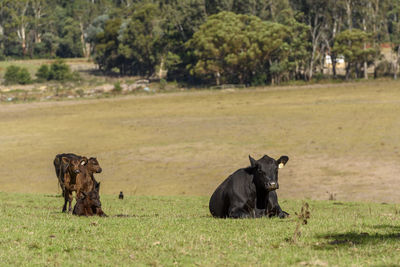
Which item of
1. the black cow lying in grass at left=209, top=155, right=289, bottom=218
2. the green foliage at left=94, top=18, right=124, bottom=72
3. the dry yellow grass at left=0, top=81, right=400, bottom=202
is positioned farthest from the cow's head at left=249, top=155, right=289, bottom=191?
the green foliage at left=94, top=18, right=124, bottom=72

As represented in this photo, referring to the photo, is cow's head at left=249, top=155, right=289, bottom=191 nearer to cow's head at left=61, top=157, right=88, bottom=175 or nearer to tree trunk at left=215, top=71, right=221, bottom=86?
cow's head at left=61, top=157, right=88, bottom=175

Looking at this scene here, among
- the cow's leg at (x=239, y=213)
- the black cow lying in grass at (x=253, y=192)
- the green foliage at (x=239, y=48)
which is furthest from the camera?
the green foliage at (x=239, y=48)

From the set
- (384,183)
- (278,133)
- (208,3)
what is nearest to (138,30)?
(208,3)

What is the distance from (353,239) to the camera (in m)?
11.2

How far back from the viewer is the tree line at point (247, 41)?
3573 inches

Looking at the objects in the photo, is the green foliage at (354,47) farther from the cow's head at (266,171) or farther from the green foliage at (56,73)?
the cow's head at (266,171)

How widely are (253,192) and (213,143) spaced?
24613mm

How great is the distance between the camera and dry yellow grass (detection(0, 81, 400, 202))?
96.1ft

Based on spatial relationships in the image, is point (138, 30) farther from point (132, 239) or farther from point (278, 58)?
point (132, 239)

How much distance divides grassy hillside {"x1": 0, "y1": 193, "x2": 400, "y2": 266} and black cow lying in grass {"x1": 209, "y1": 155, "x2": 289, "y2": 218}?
0.58 m

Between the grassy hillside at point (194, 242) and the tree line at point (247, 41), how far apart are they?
76.3m

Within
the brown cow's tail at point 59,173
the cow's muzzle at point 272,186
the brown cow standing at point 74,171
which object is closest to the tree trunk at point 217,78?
the brown cow's tail at point 59,173

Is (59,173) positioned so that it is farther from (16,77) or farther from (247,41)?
(16,77)

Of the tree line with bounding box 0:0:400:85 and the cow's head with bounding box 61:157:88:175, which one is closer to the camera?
the cow's head with bounding box 61:157:88:175
